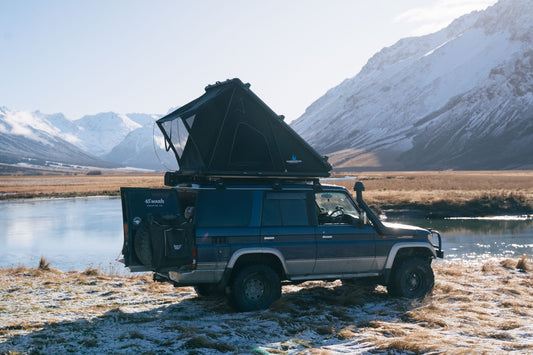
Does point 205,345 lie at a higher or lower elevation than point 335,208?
lower

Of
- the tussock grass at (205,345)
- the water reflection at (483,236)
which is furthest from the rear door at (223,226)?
the water reflection at (483,236)

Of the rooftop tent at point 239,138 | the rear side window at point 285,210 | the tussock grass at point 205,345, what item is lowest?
the tussock grass at point 205,345

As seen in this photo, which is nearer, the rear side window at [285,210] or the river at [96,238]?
the rear side window at [285,210]

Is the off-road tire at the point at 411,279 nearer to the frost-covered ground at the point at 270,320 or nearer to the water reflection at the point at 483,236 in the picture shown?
the frost-covered ground at the point at 270,320

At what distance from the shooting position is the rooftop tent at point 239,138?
1078 cm

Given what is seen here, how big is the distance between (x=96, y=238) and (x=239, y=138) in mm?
22408

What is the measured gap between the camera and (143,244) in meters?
9.36

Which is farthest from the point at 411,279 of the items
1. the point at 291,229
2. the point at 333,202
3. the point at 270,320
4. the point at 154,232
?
the point at 154,232

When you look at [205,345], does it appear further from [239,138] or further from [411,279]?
[411,279]

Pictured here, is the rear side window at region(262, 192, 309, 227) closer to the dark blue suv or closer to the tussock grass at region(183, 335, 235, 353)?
the dark blue suv

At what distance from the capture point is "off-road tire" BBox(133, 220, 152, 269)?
932cm

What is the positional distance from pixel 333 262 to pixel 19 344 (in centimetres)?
562

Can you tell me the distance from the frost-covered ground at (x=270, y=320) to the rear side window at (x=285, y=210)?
4.95 feet

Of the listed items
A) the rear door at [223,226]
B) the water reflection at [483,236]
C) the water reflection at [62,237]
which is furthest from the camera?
the water reflection at [483,236]
